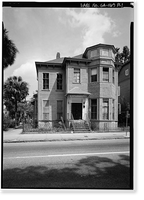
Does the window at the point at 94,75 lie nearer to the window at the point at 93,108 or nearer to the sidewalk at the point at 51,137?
the window at the point at 93,108

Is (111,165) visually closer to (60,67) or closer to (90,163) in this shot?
(90,163)

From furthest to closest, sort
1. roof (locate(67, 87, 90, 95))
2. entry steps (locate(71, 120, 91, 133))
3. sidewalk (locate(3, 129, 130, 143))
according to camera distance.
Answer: roof (locate(67, 87, 90, 95)), entry steps (locate(71, 120, 91, 133)), sidewalk (locate(3, 129, 130, 143))

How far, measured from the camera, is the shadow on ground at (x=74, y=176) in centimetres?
302

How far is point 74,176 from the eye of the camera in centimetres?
348

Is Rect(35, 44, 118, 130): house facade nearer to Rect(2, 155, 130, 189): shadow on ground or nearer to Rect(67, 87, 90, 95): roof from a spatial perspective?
Rect(67, 87, 90, 95): roof

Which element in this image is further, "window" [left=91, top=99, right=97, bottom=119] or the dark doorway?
the dark doorway

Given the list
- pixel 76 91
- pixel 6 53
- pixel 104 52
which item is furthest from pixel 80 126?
pixel 6 53

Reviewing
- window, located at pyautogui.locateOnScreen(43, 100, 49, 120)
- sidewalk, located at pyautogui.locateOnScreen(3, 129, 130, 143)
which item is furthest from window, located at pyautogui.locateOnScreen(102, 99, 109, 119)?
window, located at pyautogui.locateOnScreen(43, 100, 49, 120)

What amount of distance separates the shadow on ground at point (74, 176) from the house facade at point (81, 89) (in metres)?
10.6

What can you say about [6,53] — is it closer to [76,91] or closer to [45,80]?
[76,91]

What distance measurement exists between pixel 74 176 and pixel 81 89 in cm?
1284

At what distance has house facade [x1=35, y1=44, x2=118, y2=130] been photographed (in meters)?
15.1

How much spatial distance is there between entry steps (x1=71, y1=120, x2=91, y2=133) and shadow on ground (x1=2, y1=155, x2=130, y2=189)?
29.7 feet
